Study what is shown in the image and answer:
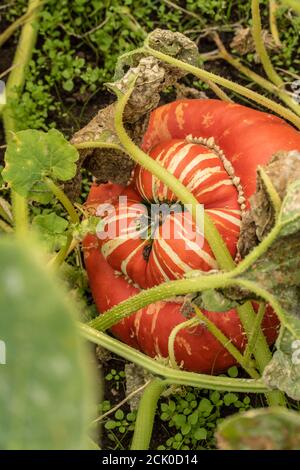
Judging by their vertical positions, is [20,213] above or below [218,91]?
below

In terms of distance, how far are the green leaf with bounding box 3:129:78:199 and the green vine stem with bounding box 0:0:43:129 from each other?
1.67ft

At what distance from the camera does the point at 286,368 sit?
1.14 m

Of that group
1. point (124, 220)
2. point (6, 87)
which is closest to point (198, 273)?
point (124, 220)

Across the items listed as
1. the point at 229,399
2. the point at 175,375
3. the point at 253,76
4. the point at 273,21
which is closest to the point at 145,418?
the point at 175,375

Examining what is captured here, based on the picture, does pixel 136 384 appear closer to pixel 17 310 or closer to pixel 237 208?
pixel 237 208

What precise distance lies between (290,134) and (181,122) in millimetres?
218

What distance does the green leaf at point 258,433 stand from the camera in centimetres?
70

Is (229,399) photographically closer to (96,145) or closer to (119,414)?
(119,414)

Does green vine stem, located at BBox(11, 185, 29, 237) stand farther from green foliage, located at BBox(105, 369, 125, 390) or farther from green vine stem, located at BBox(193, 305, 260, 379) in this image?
green vine stem, located at BBox(193, 305, 260, 379)

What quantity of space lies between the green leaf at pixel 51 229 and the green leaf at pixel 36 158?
58 millimetres

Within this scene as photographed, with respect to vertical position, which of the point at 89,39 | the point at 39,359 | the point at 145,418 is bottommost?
the point at 145,418

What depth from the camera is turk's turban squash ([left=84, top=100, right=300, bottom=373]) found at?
4.46ft

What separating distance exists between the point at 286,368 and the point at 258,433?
418mm

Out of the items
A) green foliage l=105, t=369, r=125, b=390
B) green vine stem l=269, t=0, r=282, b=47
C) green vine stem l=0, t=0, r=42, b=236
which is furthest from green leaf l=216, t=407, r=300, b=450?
green vine stem l=269, t=0, r=282, b=47
